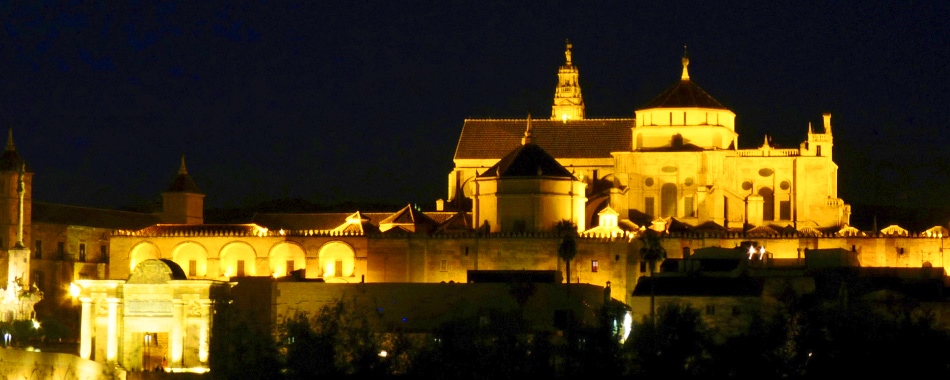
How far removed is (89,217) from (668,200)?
87.9 ft

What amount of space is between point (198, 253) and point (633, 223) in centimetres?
1862

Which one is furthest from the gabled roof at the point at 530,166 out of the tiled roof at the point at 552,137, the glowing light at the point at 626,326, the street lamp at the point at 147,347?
the street lamp at the point at 147,347

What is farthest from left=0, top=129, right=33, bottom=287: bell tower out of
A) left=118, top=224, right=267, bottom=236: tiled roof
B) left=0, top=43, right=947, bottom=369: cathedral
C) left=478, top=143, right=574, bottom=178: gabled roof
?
left=478, top=143, right=574, bottom=178: gabled roof

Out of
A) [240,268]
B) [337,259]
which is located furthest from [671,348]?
[240,268]

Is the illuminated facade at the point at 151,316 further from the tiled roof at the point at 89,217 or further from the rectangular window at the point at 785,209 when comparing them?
the rectangular window at the point at 785,209

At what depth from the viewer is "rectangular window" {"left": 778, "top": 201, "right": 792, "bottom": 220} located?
98.8 metres

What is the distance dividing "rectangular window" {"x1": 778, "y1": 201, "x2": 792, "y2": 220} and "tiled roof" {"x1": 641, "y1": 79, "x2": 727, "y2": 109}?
5.38 m

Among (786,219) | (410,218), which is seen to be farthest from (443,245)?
(786,219)

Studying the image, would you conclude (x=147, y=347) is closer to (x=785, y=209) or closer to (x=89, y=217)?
(x=89, y=217)

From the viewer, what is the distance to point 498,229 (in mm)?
91250

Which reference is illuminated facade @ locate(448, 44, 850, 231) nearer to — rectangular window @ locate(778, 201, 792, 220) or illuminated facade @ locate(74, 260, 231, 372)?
rectangular window @ locate(778, 201, 792, 220)

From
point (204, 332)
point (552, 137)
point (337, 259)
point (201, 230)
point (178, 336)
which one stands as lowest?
point (178, 336)

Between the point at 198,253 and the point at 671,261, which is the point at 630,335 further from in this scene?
the point at 198,253

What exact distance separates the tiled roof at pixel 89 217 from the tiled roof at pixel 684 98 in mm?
24858
